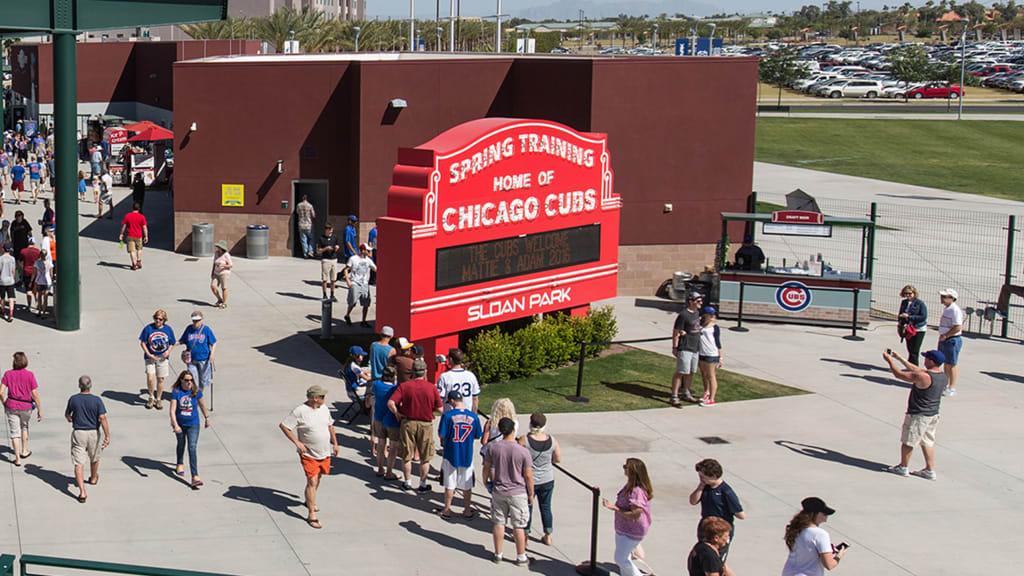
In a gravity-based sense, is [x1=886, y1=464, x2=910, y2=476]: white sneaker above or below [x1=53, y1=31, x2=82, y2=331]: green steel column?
below

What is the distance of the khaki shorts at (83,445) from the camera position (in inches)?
528

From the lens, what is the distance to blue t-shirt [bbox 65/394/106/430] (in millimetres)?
13391

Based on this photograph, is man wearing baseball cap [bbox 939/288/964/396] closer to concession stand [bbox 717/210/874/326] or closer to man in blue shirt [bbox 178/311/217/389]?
concession stand [bbox 717/210/874/326]

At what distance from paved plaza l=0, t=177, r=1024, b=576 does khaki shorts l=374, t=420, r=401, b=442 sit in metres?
0.61

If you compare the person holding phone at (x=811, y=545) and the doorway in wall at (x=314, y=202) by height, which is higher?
the doorway in wall at (x=314, y=202)

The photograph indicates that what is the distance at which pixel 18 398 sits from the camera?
1429 cm

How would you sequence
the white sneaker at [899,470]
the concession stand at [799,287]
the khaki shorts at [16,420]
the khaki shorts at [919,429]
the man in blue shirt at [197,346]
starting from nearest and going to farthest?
the khaki shorts at [16,420] < the khaki shorts at [919,429] < the white sneaker at [899,470] < the man in blue shirt at [197,346] < the concession stand at [799,287]

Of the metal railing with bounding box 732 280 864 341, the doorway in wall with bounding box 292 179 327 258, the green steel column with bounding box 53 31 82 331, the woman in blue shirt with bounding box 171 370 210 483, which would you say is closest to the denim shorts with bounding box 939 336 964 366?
the metal railing with bounding box 732 280 864 341

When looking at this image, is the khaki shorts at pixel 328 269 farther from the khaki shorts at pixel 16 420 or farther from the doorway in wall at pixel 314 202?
the khaki shorts at pixel 16 420

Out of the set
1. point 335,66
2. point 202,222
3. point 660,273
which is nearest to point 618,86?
point 660,273

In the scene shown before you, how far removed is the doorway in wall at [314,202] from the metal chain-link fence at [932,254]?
1251 centimetres

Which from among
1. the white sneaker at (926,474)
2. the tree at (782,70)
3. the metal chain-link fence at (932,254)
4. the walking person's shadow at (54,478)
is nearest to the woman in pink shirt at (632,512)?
the white sneaker at (926,474)

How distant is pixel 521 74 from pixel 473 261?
1162cm

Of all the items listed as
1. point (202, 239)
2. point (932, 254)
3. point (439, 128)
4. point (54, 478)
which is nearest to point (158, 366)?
point (54, 478)
